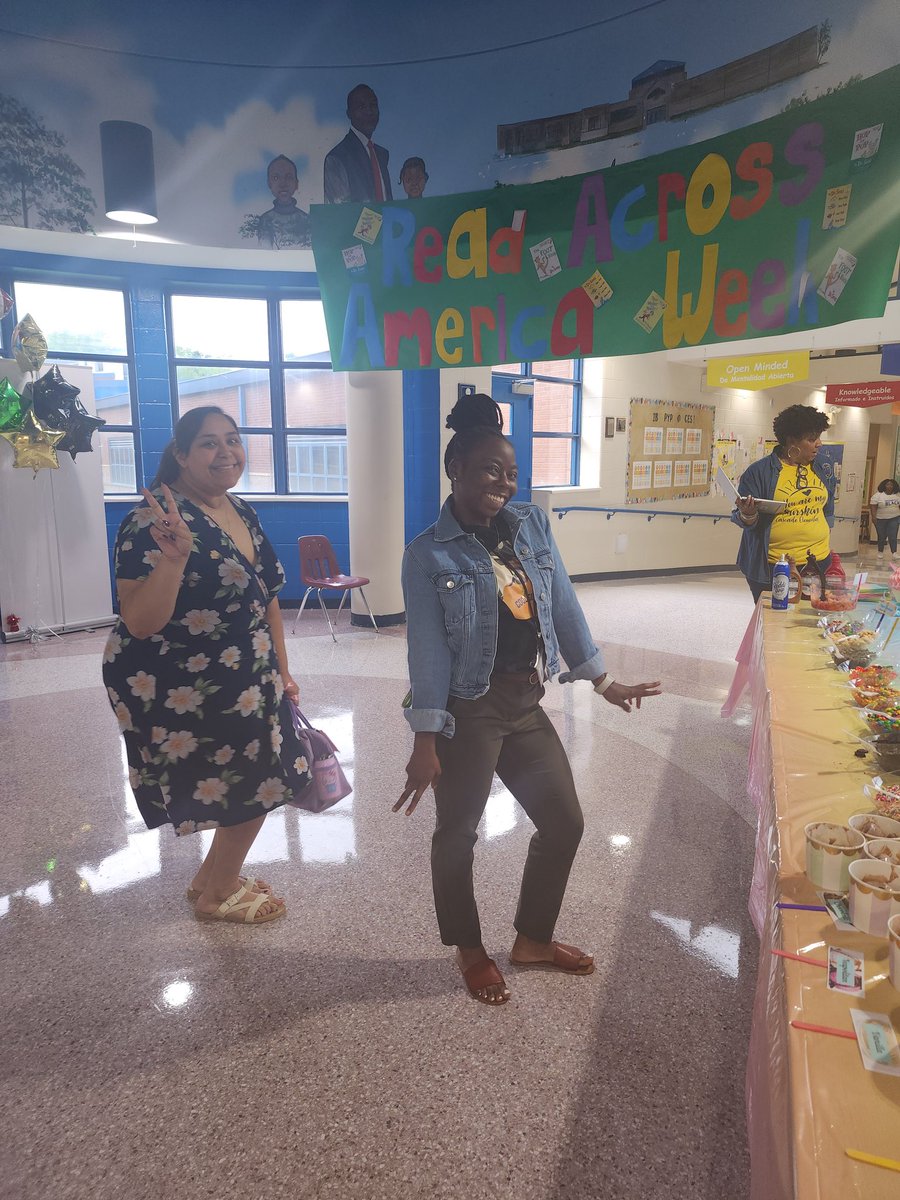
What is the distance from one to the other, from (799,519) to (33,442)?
580 centimetres

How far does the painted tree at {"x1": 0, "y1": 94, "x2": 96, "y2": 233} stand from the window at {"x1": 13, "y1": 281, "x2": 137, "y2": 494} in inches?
124

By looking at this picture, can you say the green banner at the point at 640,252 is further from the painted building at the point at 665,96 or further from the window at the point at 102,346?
the window at the point at 102,346

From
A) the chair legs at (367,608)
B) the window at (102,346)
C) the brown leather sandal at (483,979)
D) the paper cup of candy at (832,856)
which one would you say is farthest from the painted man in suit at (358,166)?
the paper cup of candy at (832,856)

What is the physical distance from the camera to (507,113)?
144 inches

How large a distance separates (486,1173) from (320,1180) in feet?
1.12

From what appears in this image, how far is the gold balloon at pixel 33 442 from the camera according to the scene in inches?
232

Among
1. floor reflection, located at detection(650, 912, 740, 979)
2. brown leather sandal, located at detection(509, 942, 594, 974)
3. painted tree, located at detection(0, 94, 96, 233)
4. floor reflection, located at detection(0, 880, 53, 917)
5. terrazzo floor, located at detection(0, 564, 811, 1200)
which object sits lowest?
floor reflection, located at detection(0, 880, 53, 917)

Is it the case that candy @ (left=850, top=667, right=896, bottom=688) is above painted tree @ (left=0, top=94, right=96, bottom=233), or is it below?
below

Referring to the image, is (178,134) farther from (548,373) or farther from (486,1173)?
(548,373)

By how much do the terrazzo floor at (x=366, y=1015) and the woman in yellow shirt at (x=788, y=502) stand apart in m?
1.22

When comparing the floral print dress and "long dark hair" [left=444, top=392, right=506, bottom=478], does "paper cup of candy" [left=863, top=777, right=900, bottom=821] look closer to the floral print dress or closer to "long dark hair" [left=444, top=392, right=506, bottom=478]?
"long dark hair" [left=444, top=392, right=506, bottom=478]

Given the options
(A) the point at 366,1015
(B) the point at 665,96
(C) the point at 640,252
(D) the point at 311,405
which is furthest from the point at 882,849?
(D) the point at 311,405

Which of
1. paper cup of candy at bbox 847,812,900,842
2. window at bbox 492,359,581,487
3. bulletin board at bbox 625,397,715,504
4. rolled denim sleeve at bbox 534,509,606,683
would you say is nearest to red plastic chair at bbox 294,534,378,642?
window at bbox 492,359,581,487

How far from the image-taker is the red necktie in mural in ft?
13.5
